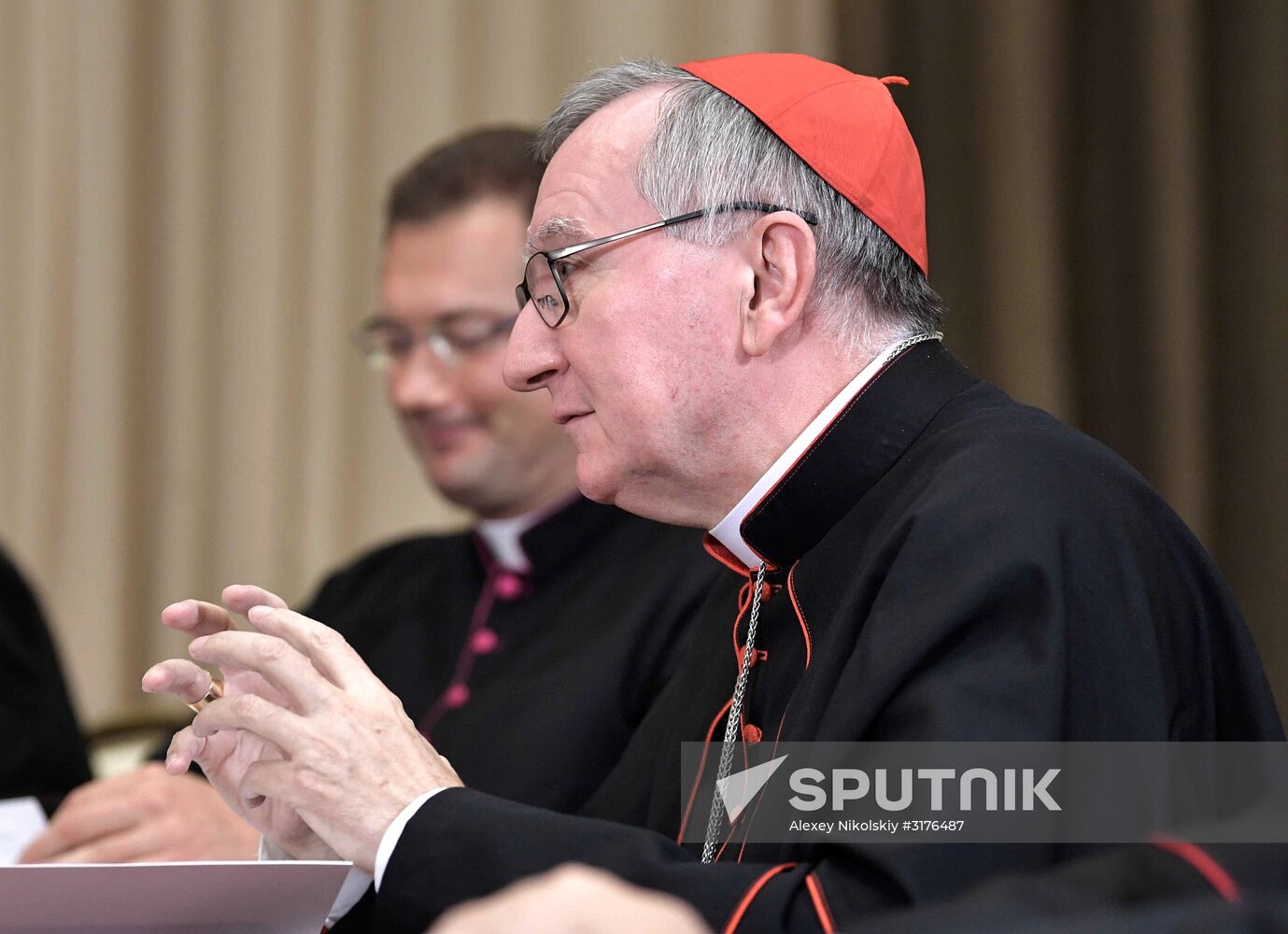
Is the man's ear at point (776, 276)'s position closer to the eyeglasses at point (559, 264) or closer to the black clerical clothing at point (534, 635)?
the eyeglasses at point (559, 264)

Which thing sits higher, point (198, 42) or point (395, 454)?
point (198, 42)

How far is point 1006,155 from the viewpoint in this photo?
327 cm

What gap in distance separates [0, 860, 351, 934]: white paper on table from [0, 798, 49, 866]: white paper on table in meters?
0.79

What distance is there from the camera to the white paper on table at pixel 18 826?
204 centimetres

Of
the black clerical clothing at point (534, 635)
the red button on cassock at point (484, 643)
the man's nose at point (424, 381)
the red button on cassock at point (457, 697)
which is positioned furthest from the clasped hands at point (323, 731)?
the man's nose at point (424, 381)

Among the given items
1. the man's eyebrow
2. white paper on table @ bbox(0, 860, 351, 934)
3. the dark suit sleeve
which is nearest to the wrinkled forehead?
the man's eyebrow

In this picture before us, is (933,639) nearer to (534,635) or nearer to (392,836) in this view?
(392,836)

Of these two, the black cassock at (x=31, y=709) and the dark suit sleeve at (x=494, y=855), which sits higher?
the dark suit sleeve at (x=494, y=855)

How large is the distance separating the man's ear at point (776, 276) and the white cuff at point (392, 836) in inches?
22.0

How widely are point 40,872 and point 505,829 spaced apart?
1.26 ft

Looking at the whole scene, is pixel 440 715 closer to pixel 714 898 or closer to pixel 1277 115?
pixel 714 898

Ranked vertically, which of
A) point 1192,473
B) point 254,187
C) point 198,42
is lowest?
point 1192,473

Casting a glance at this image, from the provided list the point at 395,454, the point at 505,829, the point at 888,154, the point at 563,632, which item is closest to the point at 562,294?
the point at 888,154

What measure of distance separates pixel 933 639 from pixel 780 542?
0.37 metres
